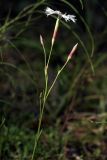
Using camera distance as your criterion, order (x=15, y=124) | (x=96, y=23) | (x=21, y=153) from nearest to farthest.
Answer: (x=21, y=153) < (x=15, y=124) < (x=96, y=23)

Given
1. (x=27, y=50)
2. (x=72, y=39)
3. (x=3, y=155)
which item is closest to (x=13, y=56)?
(x=27, y=50)

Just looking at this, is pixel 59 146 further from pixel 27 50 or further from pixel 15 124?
pixel 27 50

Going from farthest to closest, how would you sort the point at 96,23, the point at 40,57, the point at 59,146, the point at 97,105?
the point at 96,23 < the point at 40,57 < the point at 97,105 < the point at 59,146

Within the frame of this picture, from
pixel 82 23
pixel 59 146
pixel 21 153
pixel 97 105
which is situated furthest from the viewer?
pixel 97 105

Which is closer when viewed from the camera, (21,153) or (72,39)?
(21,153)

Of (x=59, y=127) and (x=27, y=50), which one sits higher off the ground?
(x=27, y=50)

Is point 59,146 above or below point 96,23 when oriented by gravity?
below

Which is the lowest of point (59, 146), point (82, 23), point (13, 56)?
point (59, 146)

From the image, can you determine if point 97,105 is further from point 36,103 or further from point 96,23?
point 96,23

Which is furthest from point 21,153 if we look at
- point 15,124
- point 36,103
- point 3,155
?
point 36,103
